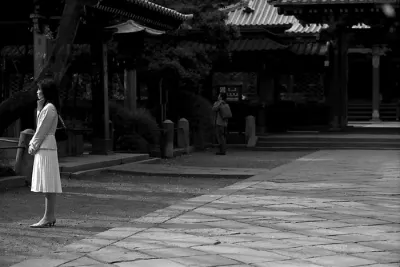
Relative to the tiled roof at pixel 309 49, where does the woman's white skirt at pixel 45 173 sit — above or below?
below

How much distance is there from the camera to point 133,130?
70.8 ft

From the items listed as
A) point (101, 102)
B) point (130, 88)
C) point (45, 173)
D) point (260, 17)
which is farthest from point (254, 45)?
point (45, 173)

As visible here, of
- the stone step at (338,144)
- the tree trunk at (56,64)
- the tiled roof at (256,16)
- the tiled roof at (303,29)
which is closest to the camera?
the tree trunk at (56,64)

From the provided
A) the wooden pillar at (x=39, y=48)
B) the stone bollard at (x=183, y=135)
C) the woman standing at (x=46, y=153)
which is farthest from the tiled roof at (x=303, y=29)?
the woman standing at (x=46, y=153)

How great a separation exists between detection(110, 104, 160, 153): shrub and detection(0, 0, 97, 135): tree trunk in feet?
20.3

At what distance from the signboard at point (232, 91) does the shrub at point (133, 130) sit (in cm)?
985

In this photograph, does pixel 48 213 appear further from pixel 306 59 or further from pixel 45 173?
pixel 306 59

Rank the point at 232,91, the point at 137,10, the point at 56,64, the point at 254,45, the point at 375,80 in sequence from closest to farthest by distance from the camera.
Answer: the point at 56,64 → the point at 137,10 → the point at 254,45 → the point at 232,91 → the point at 375,80

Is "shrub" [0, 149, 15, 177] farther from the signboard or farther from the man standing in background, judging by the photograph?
the signboard

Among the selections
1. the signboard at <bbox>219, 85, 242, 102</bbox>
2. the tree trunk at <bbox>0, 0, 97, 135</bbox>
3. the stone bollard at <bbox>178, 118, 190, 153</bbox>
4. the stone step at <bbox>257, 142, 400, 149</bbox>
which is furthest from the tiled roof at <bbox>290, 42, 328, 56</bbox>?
the tree trunk at <bbox>0, 0, 97, 135</bbox>

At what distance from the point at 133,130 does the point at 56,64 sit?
685 cm

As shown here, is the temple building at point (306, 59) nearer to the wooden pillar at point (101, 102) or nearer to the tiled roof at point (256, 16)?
the tiled roof at point (256, 16)

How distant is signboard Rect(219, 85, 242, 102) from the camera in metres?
31.4

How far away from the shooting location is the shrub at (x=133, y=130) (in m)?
21.2
